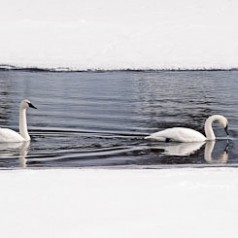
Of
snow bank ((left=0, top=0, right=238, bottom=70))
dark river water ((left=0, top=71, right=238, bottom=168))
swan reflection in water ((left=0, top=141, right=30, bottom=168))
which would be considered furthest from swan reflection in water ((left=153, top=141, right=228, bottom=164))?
snow bank ((left=0, top=0, right=238, bottom=70))

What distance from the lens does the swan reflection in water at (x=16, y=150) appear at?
1174 centimetres

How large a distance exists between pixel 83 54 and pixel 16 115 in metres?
16.8

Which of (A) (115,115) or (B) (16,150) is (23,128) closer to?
(B) (16,150)

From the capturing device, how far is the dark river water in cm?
1175

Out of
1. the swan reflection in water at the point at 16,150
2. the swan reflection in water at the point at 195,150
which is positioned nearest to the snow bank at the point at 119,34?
the swan reflection in water at the point at 195,150
